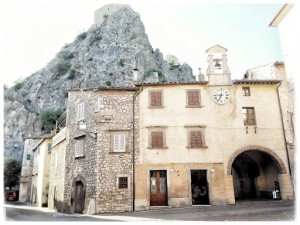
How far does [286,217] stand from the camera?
389 inches

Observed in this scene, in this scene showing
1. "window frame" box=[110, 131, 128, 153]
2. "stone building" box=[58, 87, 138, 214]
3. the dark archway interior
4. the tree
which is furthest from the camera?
the tree

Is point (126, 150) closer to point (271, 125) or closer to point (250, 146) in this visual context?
point (250, 146)

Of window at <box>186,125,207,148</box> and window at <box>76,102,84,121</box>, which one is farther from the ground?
window at <box>76,102,84,121</box>

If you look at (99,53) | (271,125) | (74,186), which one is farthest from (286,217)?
(99,53)

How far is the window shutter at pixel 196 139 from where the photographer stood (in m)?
15.8

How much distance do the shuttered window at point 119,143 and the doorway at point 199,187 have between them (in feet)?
14.5

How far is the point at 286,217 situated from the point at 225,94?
835cm

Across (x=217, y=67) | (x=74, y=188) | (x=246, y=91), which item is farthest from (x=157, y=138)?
(x=246, y=91)

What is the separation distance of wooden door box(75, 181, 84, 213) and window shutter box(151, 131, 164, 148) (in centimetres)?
499

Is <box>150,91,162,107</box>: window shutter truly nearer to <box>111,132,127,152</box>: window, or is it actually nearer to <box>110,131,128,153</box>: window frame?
<box>110,131,128,153</box>: window frame

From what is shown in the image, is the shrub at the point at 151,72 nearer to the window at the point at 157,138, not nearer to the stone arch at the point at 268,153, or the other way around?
the window at the point at 157,138

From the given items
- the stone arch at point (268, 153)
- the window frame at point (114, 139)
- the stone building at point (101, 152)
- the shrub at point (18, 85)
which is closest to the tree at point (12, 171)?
the shrub at point (18, 85)

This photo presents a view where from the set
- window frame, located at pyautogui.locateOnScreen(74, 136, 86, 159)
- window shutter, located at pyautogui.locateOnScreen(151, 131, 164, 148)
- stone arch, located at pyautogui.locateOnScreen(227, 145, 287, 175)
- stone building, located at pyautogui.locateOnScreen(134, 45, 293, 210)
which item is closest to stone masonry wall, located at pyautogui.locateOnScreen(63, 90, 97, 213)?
window frame, located at pyautogui.locateOnScreen(74, 136, 86, 159)

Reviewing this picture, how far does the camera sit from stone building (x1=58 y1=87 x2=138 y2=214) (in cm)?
1487
